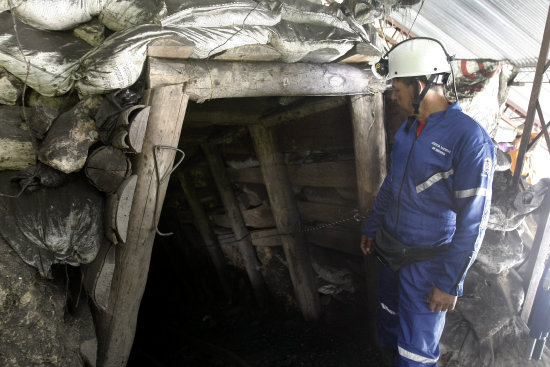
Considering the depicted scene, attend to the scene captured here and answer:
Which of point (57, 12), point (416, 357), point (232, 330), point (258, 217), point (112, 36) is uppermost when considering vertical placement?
point (57, 12)

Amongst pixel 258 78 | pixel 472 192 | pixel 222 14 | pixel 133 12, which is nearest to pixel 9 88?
pixel 133 12

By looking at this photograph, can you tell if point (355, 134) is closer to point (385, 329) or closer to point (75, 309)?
point (385, 329)

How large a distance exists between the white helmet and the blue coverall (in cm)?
25

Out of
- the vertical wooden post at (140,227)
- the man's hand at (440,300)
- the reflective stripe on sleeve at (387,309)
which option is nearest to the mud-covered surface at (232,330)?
the reflective stripe on sleeve at (387,309)

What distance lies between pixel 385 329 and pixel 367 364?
1.00 metres

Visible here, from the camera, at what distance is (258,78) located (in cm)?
243

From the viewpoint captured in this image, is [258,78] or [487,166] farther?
[258,78]

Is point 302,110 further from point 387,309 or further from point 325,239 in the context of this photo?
point 387,309

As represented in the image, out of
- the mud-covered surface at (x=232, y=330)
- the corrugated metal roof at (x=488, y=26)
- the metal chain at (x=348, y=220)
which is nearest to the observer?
the metal chain at (x=348, y=220)

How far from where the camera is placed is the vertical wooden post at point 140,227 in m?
2.02

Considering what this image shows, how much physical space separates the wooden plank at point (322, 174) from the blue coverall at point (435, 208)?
0.85 m

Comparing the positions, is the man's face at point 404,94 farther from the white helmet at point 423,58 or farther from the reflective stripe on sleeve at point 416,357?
the reflective stripe on sleeve at point 416,357

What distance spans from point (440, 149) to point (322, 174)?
162cm

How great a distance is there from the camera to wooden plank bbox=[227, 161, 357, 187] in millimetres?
3494
